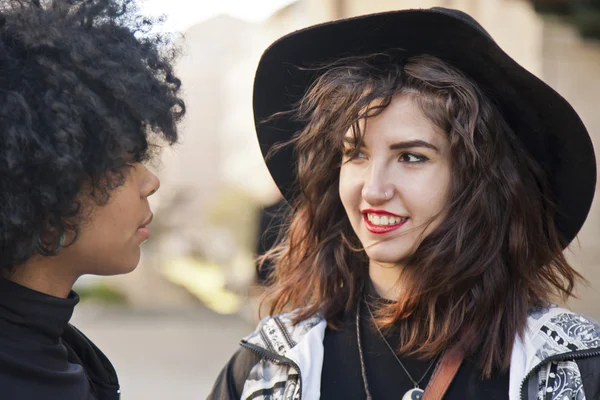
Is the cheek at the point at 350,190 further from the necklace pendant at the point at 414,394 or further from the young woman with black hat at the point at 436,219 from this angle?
the necklace pendant at the point at 414,394

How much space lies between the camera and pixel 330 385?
7.53 ft

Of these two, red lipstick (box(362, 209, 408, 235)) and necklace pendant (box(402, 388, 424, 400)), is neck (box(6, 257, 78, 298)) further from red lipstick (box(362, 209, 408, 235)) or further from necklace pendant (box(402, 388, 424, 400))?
necklace pendant (box(402, 388, 424, 400))

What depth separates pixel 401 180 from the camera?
7.22 feet

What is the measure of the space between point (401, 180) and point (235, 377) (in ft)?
2.50

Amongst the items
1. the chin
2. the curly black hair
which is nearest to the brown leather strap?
the chin

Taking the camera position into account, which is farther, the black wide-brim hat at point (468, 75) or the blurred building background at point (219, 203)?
the blurred building background at point (219, 203)

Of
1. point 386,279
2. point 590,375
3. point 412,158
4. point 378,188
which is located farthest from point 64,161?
point 590,375

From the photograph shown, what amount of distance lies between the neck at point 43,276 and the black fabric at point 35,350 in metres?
0.03

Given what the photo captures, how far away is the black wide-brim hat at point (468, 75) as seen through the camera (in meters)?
2.18

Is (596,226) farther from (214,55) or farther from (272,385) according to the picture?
(214,55)

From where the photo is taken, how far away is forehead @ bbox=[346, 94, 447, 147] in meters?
2.20

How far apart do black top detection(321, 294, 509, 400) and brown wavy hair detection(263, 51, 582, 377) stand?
0.12 feet

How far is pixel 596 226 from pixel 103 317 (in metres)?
7.39

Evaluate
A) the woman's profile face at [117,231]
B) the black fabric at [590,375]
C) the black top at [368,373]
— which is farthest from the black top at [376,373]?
the woman's profile face at [117,231]
